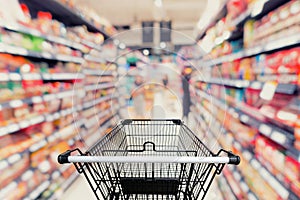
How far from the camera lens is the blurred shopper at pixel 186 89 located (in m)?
1.28

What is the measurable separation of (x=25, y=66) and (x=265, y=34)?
176cm

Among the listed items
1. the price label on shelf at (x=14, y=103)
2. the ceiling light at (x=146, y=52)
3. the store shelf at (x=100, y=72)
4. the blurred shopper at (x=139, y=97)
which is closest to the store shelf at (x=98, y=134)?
the blurred shopper at (x=139, y=97)

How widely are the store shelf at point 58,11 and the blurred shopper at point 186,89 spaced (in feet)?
4.83

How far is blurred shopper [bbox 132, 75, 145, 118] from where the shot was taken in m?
1.31

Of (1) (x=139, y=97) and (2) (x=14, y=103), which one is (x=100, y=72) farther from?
(1) (x=139, y=97)

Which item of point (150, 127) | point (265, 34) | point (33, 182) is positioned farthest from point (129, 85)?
point (33, 182)

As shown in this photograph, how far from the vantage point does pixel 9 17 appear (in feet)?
5.06

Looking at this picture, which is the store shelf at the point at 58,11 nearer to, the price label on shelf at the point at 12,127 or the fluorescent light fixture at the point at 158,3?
the price label on shelf at the point at 12,127

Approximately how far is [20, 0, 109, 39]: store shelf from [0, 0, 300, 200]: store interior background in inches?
0.5

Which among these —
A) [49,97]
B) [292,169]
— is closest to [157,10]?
[49,97]

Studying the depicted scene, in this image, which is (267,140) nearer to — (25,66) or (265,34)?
(265,34)

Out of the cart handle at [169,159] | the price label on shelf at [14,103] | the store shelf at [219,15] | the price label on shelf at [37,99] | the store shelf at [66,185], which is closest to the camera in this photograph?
the cart handle at [169,159]

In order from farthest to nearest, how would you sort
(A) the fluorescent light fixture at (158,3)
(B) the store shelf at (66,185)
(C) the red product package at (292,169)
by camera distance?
(A) the fluorescent light fixture at (158,3), (B) the store shelf at (66,185), (C) the red product package at (292,169)

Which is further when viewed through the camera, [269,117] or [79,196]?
[79,196]
